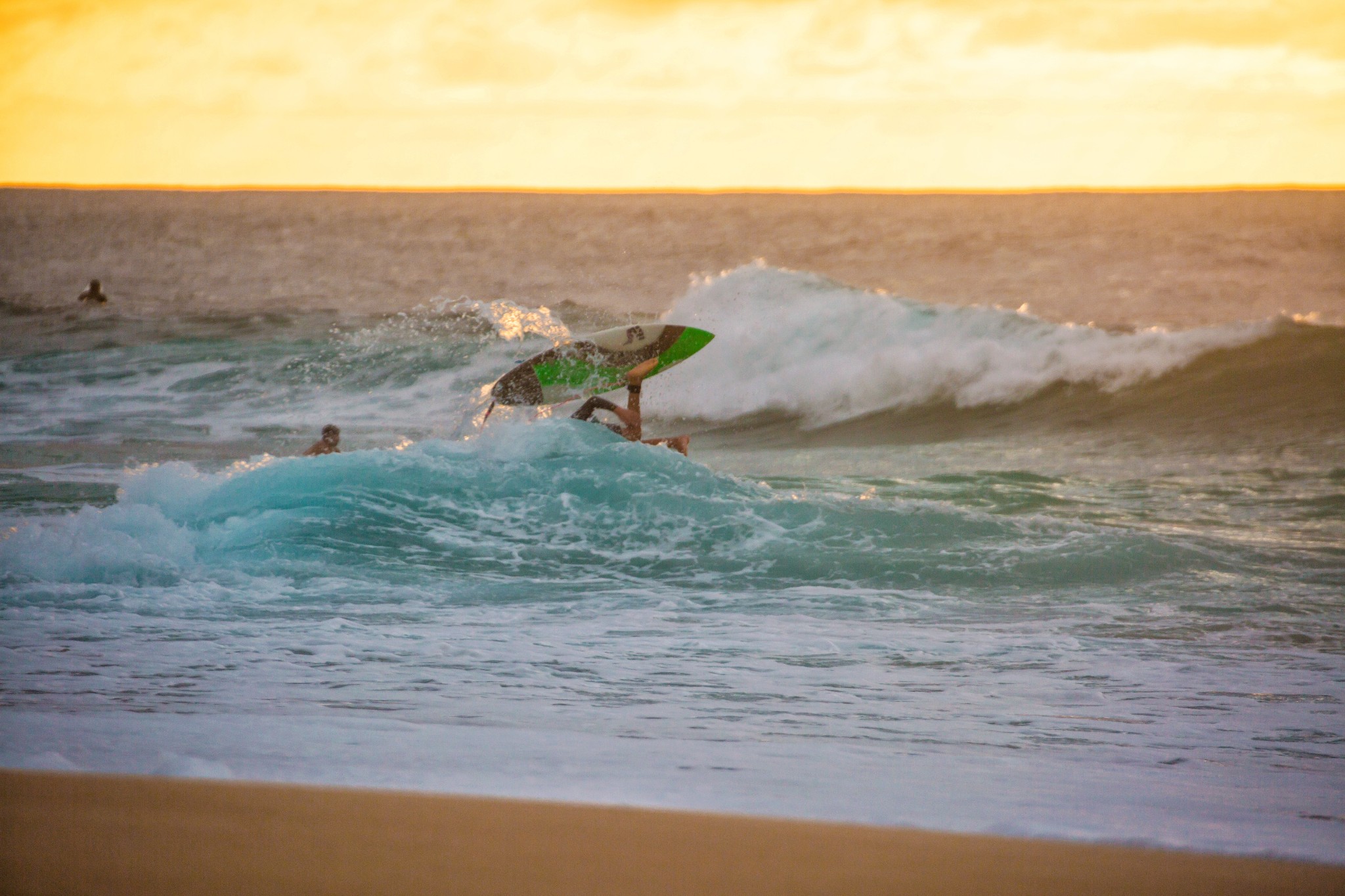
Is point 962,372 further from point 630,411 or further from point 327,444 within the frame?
point 327,444

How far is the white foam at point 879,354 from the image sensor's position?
51.1 feet

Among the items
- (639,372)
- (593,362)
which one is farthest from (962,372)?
(593,362)

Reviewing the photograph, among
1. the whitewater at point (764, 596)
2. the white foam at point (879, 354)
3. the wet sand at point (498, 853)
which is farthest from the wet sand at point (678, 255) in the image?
the wet sand at point (498, 853)

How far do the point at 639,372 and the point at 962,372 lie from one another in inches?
286

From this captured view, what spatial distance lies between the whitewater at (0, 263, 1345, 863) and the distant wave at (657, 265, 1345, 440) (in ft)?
0.27

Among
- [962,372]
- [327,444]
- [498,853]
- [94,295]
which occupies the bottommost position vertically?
[498,853]

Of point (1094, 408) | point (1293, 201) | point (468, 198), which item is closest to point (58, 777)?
point (1094, 408)

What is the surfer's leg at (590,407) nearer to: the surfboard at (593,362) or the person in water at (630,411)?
the person in water at (630,411)

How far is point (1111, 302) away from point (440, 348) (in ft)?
67.5

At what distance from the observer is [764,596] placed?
673 cm

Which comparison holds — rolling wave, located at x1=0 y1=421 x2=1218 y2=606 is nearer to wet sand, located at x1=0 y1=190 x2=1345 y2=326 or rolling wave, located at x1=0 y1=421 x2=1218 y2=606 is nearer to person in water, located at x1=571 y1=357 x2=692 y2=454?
person in water, located at x1=571 y1=357 x2=692 y2=454

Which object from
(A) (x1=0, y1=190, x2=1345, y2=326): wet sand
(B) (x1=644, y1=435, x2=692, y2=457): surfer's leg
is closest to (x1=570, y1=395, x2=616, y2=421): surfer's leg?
(B) (x1=644, y1=435, x2=692, y2=457): surfer's leg

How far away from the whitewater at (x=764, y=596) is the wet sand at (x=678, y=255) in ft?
46.4

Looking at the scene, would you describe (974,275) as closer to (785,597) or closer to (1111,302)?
(1111,302)
